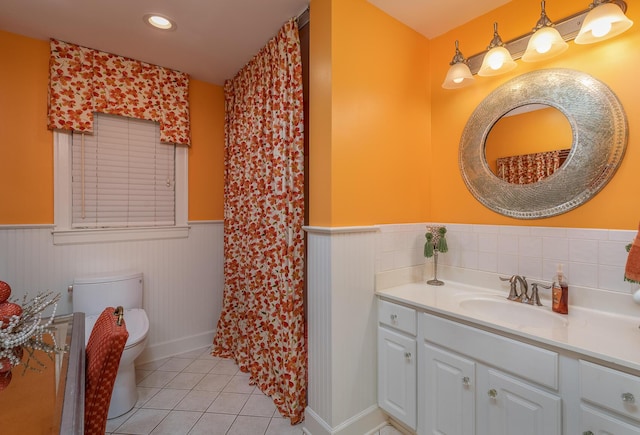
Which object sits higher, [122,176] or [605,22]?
[605,22]

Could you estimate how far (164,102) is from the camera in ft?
7.98

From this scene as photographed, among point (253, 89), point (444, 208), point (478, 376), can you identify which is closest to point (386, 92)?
point (444, 208)

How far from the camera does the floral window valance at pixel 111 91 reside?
2033 mm

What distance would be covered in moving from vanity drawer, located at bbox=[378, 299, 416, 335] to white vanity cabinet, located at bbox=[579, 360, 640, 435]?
26.3 inches

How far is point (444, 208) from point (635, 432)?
52.7 inches

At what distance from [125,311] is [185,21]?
6.69 ft

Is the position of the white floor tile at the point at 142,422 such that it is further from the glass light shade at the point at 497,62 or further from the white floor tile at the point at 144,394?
the glass light shade at the point at 497,62

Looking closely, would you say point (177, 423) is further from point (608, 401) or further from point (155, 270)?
point (608, 401)

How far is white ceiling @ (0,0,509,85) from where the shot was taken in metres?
1.69

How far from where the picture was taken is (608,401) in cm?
94

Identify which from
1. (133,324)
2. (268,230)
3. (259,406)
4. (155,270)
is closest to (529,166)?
(268,230)

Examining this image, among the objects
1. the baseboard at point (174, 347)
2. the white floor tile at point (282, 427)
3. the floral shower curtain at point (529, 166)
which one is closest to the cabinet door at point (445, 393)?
the white floor tile at point (282, 427)

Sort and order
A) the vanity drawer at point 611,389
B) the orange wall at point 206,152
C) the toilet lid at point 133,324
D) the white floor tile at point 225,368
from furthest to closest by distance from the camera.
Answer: the orange wall at point 206,152 → the white floor tile at point 225,368 → the toilet lid at point 133,324 → the vanity drawer at point 611,389

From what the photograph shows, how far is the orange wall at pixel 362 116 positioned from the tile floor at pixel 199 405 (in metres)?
1.28
